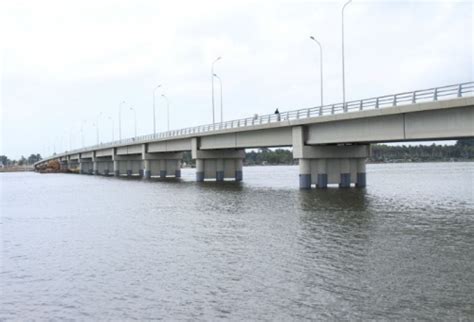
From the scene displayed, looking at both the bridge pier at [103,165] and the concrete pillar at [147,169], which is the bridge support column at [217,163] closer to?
the concrete pillar at [147,169]

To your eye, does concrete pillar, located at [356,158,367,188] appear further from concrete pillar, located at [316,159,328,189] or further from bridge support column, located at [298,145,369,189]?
concrete pillar, located at [316,159,328,189]

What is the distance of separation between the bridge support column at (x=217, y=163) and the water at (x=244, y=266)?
157 feet

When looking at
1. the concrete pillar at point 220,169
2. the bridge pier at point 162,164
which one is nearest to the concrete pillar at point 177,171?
the bridge pier at point 162,164

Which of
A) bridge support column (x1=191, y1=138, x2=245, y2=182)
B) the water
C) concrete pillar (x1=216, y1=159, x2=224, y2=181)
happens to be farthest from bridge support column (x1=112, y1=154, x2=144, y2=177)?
the water

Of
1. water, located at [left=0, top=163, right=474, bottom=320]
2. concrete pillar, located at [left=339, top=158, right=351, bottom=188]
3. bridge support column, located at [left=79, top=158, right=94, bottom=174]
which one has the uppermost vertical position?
bridge support column, located at [left=79, top=158, right=94, bottom=174]

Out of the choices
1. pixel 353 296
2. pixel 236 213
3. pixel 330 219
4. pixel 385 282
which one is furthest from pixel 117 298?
pixel 236 213

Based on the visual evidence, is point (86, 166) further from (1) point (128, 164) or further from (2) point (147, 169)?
(2) point (147, 169)

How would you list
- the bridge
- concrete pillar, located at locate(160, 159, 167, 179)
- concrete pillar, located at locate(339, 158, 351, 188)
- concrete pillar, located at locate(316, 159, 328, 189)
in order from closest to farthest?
the bridge
concrete pillar, located at locate(316, 159, 328, 189)
concrete pillar, located at locate(339, 158, 351, 188)
concrete pillar, located at locate(160, 159, 167, 179)

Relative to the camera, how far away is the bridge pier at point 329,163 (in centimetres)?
5641

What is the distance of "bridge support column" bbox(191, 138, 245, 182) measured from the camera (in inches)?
3304

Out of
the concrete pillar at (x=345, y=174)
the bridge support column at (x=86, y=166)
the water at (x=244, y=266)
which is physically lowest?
the water at (x=244, y=266)

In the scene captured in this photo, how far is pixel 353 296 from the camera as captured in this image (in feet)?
49.5

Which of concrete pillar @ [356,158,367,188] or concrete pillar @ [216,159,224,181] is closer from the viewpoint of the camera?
concrete pillar @ [356,158,367,188]

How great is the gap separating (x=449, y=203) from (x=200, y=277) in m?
28.9
